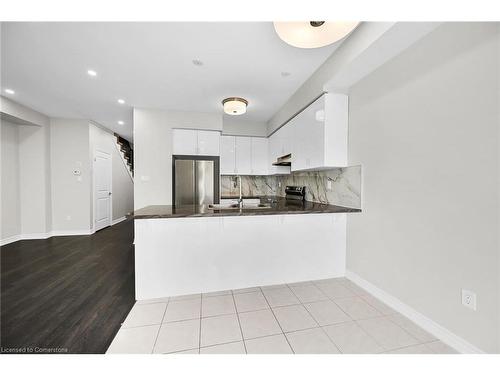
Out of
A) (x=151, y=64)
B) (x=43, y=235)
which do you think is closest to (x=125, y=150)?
(x=43, y=235)

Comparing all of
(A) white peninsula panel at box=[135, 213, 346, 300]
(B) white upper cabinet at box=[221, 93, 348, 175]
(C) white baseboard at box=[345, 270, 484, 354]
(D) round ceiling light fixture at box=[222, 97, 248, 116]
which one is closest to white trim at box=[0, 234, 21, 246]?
(A) white peninsula panel at box=[135, 213, 346, 300]

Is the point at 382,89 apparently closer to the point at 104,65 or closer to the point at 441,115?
the point at 441,115

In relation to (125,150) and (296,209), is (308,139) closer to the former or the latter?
(296,209)

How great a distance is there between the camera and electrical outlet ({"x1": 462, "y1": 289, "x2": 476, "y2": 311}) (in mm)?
1299

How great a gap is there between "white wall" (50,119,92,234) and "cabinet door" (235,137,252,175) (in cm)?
335

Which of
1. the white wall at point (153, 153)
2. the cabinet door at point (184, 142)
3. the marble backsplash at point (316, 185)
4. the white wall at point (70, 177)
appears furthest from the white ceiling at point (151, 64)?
the marble backsplash at point (316, 185)

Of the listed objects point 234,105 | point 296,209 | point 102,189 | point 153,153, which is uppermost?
point 234,105

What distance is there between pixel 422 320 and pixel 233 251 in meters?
1.68

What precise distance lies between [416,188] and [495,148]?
53 centimetres

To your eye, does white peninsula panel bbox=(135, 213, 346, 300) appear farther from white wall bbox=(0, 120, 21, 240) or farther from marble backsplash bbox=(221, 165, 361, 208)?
white wall bbox=(0, 120, 21, 240)

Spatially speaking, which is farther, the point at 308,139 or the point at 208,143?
the point at 208,143

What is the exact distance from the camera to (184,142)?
389cm
